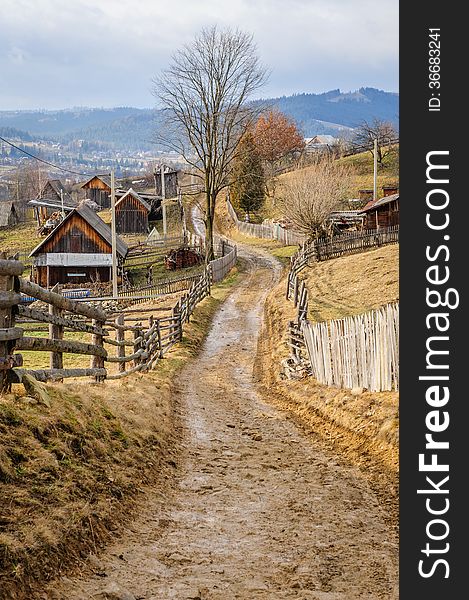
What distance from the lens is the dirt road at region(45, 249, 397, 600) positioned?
A: 5.85 meters

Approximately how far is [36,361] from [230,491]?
1887cm

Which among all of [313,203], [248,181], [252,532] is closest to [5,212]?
[248,181]

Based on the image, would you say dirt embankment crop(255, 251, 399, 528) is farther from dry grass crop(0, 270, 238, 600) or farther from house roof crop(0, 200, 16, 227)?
house roof crop(0, 200, 16, 227)

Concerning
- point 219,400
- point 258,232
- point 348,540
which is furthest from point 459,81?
point 258,232

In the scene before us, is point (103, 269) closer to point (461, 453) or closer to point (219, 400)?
point (219, 400)

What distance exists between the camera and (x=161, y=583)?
582 centimetres

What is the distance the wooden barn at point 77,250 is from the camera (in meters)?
49.9

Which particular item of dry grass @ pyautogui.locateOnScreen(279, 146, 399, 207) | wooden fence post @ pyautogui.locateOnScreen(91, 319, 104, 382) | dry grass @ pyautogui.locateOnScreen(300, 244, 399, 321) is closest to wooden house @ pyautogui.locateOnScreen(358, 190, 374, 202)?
dry grass @ pyautogui.locateOnScreen(279, 146, 399, 207)

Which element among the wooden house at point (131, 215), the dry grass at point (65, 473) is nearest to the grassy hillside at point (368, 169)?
the wooden house at point (131, 215)

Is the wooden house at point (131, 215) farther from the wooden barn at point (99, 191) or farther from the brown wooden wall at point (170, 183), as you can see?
the brown wooden wall at point (170, 183)

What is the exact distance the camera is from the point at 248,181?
73.7 m

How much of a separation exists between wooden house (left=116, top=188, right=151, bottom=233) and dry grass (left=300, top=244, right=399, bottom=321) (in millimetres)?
37548

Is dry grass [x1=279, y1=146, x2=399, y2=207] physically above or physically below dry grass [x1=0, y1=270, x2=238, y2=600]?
above

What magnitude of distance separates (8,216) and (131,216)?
28619mm
